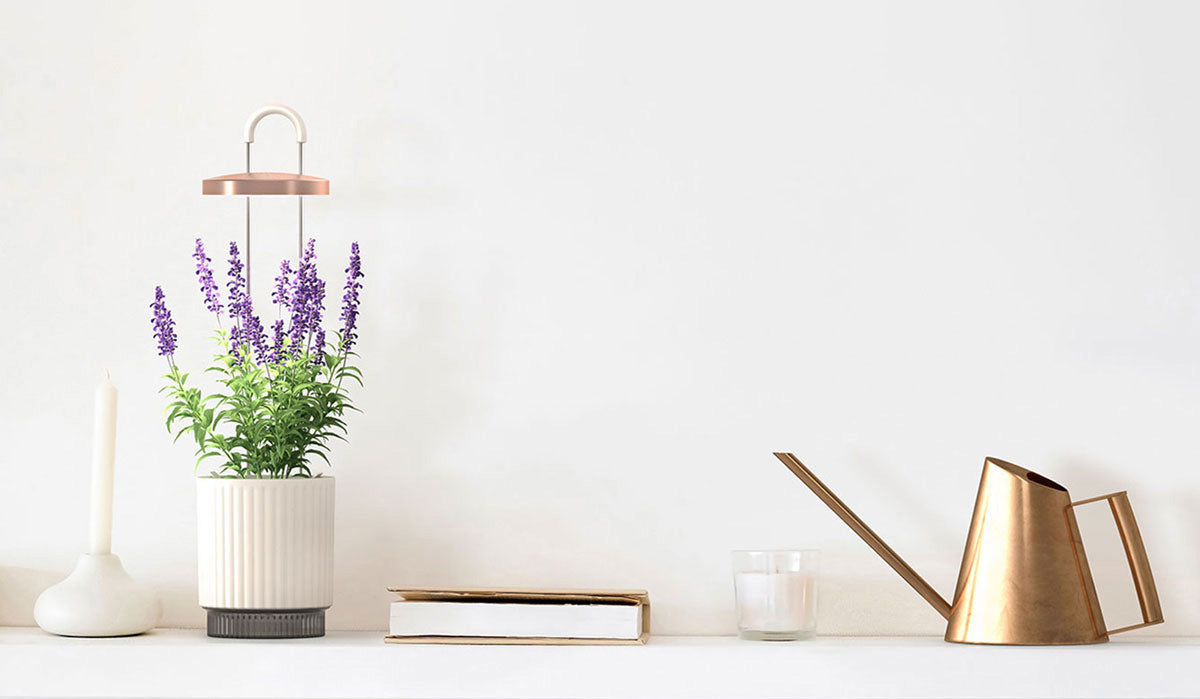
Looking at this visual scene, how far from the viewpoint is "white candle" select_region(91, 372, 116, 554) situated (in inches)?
44.3

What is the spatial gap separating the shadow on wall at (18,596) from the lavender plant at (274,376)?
22cm

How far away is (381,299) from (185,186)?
0.70ft

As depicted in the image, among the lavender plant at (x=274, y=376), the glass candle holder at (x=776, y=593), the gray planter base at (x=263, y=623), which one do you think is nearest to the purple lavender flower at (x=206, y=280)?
the lavender plant at (x=274, y=376)

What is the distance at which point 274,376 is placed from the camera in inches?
45.4

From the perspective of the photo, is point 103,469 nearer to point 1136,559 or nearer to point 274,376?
point 274,376

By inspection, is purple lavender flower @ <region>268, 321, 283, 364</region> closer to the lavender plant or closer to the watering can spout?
the lavender plant

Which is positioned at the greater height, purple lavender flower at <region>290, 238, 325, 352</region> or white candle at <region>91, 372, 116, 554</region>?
purple lavender flower at <region>290, 238, 325, 352</region>

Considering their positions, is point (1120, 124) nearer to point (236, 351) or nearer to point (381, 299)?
point (381, 299)

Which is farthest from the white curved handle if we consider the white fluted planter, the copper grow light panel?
the white fluted planter

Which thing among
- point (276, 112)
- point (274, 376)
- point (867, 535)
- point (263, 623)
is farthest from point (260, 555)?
point (867, 535)

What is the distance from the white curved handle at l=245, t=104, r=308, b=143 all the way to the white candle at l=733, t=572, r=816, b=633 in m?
0.54

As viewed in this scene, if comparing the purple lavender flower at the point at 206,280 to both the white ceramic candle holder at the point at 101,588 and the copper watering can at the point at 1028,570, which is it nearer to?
the white ceramic candle holder at the point at 101,588

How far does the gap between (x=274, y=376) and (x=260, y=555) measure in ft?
0.52

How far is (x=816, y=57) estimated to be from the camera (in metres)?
1.22
